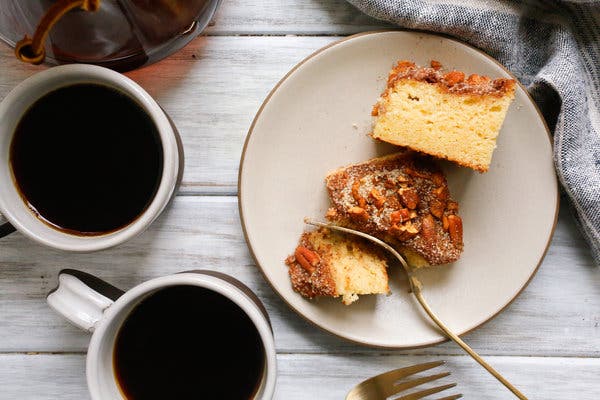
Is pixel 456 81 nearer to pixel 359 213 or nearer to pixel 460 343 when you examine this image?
pixel 359 213

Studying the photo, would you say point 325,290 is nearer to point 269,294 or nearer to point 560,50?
point 269,294

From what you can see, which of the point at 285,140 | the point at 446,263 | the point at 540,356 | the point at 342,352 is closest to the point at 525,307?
the point at 540,356

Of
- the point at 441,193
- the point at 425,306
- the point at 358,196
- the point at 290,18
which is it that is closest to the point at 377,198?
the point at 358,196

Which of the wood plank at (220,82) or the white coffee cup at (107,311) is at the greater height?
the wood plank at (220,82)

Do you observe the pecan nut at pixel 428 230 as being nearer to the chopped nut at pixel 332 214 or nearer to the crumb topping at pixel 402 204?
the crumb topping at pixel 402 204

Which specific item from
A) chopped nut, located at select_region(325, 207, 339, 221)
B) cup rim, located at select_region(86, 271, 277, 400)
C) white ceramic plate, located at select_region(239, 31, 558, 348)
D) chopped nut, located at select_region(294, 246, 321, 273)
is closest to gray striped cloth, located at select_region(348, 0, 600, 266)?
white ceramic plate, located at select_region(239, 31, 558, 348)

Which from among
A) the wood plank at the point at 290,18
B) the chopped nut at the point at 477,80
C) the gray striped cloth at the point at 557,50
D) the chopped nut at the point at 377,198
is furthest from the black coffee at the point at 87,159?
the chopped nut at the point at 477,80
